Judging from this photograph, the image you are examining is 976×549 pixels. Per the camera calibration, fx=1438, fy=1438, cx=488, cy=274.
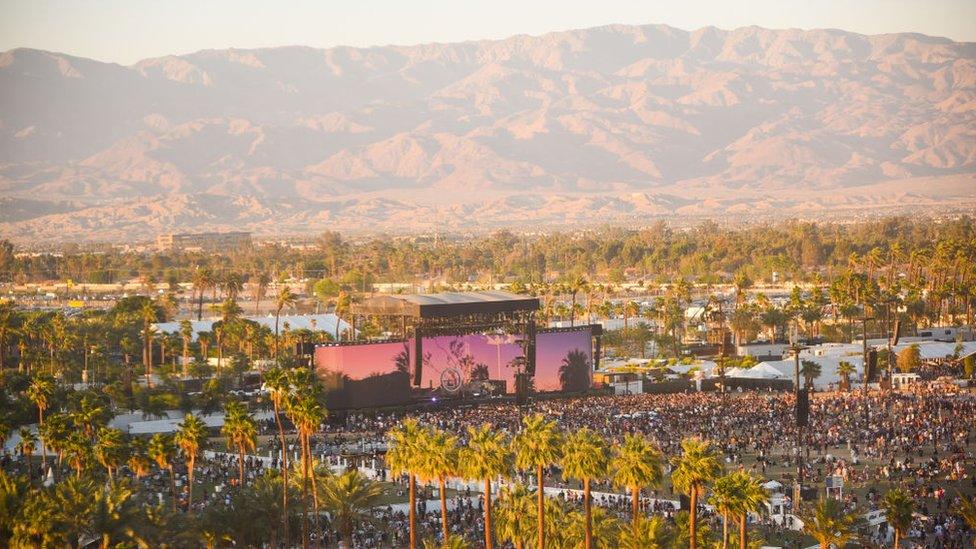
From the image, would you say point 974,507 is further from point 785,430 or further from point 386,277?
point 386,277

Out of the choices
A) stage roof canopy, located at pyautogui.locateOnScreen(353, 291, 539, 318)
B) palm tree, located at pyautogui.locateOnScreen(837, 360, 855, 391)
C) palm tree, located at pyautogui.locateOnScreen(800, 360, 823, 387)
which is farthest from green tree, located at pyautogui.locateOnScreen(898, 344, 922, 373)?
stage roof canopy, located at pyautogui.locateOnScreen(353, 291, 539, 318)

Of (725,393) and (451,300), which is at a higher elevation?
(451,300)

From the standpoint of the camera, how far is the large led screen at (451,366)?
67.5 meters

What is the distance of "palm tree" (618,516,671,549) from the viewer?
119ft

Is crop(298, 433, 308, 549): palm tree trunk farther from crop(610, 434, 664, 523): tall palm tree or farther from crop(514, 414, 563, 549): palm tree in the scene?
crop(610, 434, 664, 523): tall palm tree

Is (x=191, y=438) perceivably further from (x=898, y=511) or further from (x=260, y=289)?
(x=260, y=289)

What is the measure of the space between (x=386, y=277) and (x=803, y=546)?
131m

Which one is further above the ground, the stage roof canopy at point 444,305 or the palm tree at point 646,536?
the stage roof canopy at point 444,305

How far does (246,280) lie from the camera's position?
552 feet

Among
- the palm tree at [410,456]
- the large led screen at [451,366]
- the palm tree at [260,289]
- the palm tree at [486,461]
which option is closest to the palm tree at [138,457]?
the palm tree at [410,456]

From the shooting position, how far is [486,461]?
3866cm

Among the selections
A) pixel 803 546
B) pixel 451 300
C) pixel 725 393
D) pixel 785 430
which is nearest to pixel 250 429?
pixel 803 546

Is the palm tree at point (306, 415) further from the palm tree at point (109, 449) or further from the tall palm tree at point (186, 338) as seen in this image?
the tall palm tree at point (186, 338)

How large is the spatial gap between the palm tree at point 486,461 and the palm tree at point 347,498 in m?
3.55
